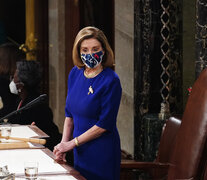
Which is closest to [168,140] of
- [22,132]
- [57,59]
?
[22,132]

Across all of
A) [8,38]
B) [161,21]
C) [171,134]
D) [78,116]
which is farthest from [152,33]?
[8,38]

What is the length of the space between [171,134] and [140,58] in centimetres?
159

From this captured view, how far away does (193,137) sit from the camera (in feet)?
8.21

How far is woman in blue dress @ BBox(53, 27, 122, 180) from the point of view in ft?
9.18

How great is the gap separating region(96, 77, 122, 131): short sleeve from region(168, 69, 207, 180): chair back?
429mm

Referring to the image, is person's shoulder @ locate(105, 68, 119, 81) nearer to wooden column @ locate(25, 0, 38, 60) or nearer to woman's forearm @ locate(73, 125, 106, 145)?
woman's forearm @ locate(73, 125, 106, 145)

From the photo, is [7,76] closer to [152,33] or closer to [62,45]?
[152,33]

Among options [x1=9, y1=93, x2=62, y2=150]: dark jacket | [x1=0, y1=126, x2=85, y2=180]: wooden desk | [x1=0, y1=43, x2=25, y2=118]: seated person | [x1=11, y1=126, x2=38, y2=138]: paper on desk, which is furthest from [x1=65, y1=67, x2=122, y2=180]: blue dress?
[x1=0, y1=43, x2=25, y2=118]: seated person

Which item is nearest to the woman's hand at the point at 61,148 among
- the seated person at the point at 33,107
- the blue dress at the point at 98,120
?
the blue dress at the point at 98,120

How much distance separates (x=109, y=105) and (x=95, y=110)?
0.32ft

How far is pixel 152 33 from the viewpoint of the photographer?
185 inches

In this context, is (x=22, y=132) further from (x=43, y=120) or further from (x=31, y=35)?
(x=31, y=35)

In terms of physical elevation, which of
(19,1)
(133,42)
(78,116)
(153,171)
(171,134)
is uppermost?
(19,1)

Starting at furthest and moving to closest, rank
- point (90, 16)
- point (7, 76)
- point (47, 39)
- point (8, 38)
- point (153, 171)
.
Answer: point (8, 38) → point (47, 39) → point (90, 16) → point (7, 76) → point (153, 171)
